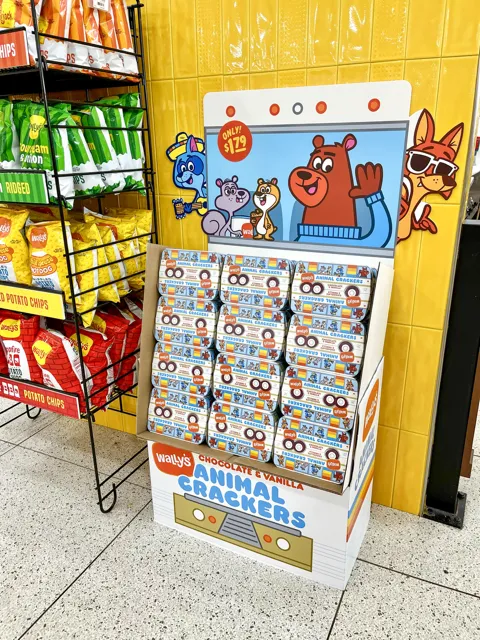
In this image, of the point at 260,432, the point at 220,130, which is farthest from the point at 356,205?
the point at 260,432

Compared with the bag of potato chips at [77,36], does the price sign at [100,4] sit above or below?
above

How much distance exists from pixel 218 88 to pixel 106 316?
3.16ft

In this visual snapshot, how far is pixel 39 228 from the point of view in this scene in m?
1.73

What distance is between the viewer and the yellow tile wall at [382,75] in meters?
1.47

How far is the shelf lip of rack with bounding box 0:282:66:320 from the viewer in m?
1.73

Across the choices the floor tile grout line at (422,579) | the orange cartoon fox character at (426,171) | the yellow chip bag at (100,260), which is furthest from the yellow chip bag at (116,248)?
the floor tile grout line at (422,579)

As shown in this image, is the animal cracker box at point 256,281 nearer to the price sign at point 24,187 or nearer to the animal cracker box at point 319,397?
the animal cracker box at point 319,397

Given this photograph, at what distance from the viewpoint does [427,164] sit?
5.13 feet

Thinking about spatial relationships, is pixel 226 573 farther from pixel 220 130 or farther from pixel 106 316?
pixel 220 130

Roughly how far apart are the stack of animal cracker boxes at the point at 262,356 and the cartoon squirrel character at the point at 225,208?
25 centimetres

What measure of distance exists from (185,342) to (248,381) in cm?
26

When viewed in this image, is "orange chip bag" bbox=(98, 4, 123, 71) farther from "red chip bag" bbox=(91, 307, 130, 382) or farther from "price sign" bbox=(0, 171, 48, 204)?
"red chip bag" bbox=(91, 307, 130, 382)

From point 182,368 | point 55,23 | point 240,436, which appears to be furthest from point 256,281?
point 55,23

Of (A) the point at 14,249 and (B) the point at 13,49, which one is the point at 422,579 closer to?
(A) the point at 14,249
